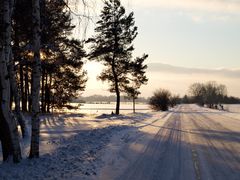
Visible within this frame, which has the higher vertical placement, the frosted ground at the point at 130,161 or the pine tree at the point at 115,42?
the pine tree at the point at 115,42

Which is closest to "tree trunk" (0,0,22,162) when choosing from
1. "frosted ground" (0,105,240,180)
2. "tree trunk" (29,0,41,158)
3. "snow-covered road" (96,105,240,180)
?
"frosted ground" (0,105,240,180)

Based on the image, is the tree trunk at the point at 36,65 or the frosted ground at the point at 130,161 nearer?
the frosted ground at the point at 130,161

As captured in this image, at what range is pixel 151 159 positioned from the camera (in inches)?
484

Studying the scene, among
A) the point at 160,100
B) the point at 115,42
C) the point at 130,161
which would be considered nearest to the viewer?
the point at 130,161

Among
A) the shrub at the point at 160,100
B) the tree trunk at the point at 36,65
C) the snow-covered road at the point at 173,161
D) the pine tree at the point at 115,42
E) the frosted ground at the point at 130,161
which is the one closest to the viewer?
the frosted ground at the point at 130,161

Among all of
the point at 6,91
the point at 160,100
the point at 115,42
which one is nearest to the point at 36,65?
the point at 6,91

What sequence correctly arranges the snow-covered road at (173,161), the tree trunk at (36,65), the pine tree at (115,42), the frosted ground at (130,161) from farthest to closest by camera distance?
1. the pine tree at (115,42)
2. the tree trunk at (36,65)
3. the snow-covered road at (173,161)
4. the frosted ground at (130,161)

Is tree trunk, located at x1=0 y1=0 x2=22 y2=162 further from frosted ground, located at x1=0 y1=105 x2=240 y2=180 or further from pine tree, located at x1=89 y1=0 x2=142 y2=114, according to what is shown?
pine tree, located at x1=89 y1=0 x2=142 y2=114

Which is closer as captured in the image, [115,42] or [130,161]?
[130,161]

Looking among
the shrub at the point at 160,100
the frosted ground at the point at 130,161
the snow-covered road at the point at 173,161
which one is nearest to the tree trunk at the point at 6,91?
the frosted ground at the point at 130,161

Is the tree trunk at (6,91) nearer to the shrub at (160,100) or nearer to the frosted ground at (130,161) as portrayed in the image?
the frosted ground at (130,161)

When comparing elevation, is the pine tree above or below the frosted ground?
above

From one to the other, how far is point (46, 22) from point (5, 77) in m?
3.91

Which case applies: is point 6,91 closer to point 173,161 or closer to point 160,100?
point 173,161
